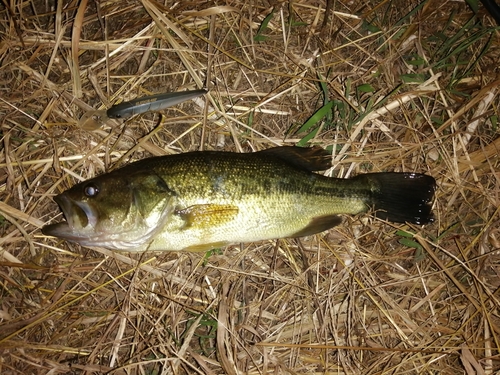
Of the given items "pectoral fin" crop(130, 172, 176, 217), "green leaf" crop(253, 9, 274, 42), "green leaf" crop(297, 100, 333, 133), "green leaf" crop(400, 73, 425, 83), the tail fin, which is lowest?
the tail fin

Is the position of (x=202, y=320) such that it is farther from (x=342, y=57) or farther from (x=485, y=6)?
(x=485, y=6)

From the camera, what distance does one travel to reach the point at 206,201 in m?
2.50

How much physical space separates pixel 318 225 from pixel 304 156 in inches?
21.8

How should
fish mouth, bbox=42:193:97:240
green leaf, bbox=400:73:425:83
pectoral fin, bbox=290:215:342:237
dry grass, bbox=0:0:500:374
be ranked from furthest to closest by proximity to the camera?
green leaf, bbox=400:73:425:83, dry grass, bbox=0:0:500:374, pectoral fin, bbox=290:215:342:237, fish mouth, bbox=42:193:97:240

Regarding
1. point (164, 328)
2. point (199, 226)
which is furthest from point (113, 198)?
point (164, 328)

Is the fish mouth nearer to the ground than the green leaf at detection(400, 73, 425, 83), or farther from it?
nearer to the ground

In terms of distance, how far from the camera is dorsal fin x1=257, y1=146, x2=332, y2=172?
279cm

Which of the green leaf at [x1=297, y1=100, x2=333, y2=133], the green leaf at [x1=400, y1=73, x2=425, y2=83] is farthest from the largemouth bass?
the green leaf at [x1=400, y1=73, x2=425, y2=83]

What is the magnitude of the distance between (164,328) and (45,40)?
272cm

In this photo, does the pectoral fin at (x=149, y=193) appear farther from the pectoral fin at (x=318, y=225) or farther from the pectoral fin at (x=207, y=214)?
the pectoral fin at (x=318, y=225)

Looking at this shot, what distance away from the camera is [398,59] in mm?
3215

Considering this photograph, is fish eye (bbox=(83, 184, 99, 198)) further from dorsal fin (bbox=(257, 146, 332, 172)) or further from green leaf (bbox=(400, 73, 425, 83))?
green leaf (bbox=(400, 73, 425, 83))

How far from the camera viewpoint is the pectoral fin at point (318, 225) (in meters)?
2.72

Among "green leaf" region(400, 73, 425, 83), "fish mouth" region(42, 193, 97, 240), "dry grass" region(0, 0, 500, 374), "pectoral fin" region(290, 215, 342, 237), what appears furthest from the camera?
"green leaf" region(400, 73, 425, 83)
